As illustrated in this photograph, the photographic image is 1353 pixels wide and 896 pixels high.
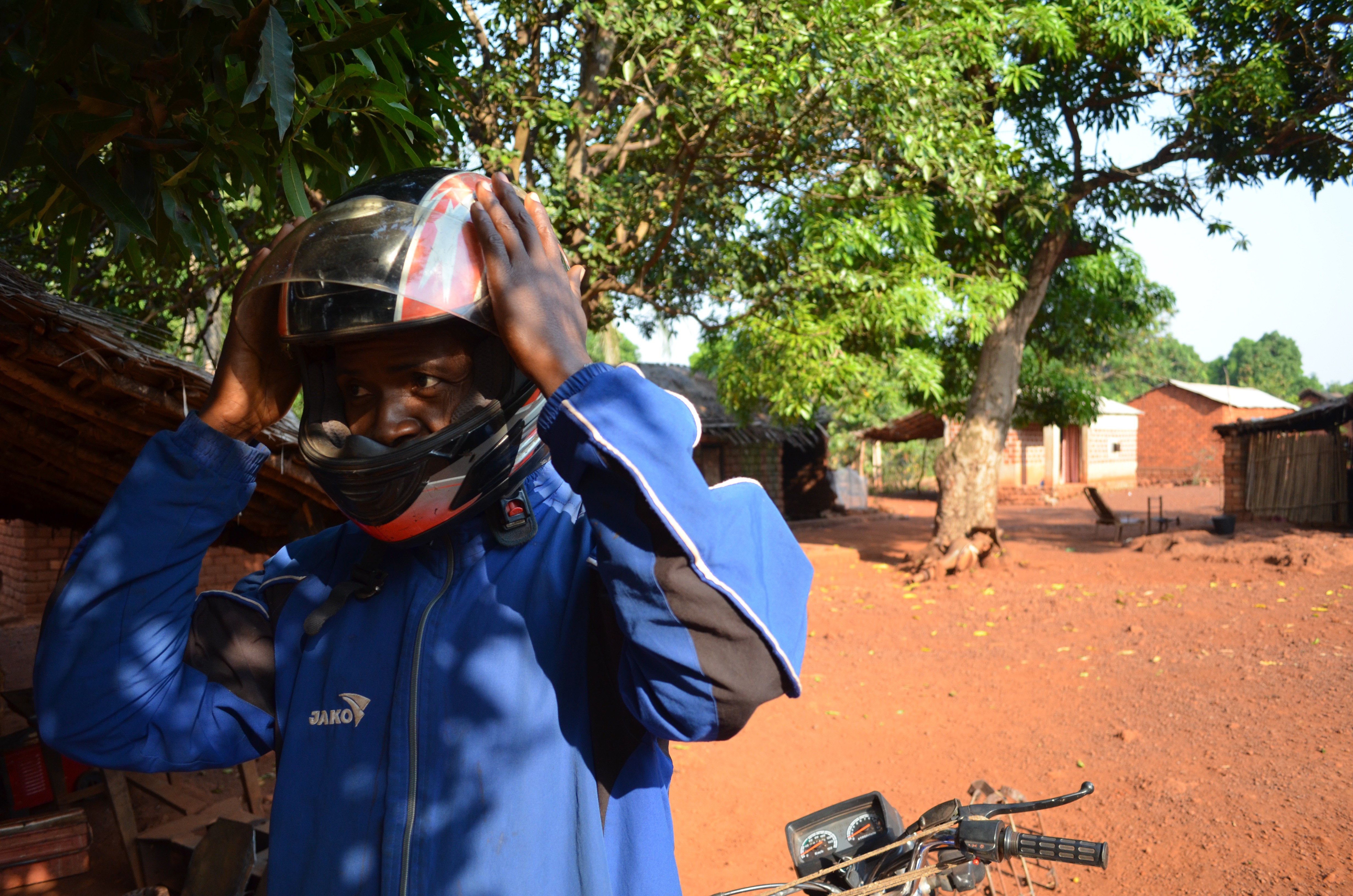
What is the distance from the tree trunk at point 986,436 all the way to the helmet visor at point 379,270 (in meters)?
11.9

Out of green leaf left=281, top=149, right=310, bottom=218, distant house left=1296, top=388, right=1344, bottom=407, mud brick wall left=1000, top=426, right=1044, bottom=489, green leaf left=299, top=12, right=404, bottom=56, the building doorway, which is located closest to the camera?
green leaf left=299, top=12, right=404, bottom=56

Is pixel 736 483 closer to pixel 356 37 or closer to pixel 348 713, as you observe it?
pixel 348 713

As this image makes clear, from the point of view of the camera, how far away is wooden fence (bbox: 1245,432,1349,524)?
683 inches

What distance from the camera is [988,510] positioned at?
1292 cm

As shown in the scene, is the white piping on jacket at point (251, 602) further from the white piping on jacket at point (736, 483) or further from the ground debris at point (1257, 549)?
the ground debris at point (1257, 549)

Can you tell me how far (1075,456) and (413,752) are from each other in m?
32.8

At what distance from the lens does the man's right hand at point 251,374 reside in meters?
1.48

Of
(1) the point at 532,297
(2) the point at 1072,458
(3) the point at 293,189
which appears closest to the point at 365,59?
(3) the point at 293,189

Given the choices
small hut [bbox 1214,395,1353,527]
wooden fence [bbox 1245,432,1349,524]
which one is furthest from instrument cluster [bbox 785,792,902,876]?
wooden fence [bbox 1245,432,1349,524]

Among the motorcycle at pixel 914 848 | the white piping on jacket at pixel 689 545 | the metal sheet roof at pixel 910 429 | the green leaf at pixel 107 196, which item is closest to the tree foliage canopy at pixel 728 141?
the green leaf at pixel 107 196

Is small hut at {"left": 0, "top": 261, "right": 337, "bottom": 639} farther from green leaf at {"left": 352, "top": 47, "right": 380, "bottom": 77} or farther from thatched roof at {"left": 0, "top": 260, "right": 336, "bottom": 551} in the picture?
green leaf at {"left": 352, "top": 47, "right": 380, "bottom": 77}

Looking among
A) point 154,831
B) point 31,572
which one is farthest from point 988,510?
point 31,572

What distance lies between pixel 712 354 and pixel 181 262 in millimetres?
9783

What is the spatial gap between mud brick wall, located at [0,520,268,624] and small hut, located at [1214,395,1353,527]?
1855 cm
